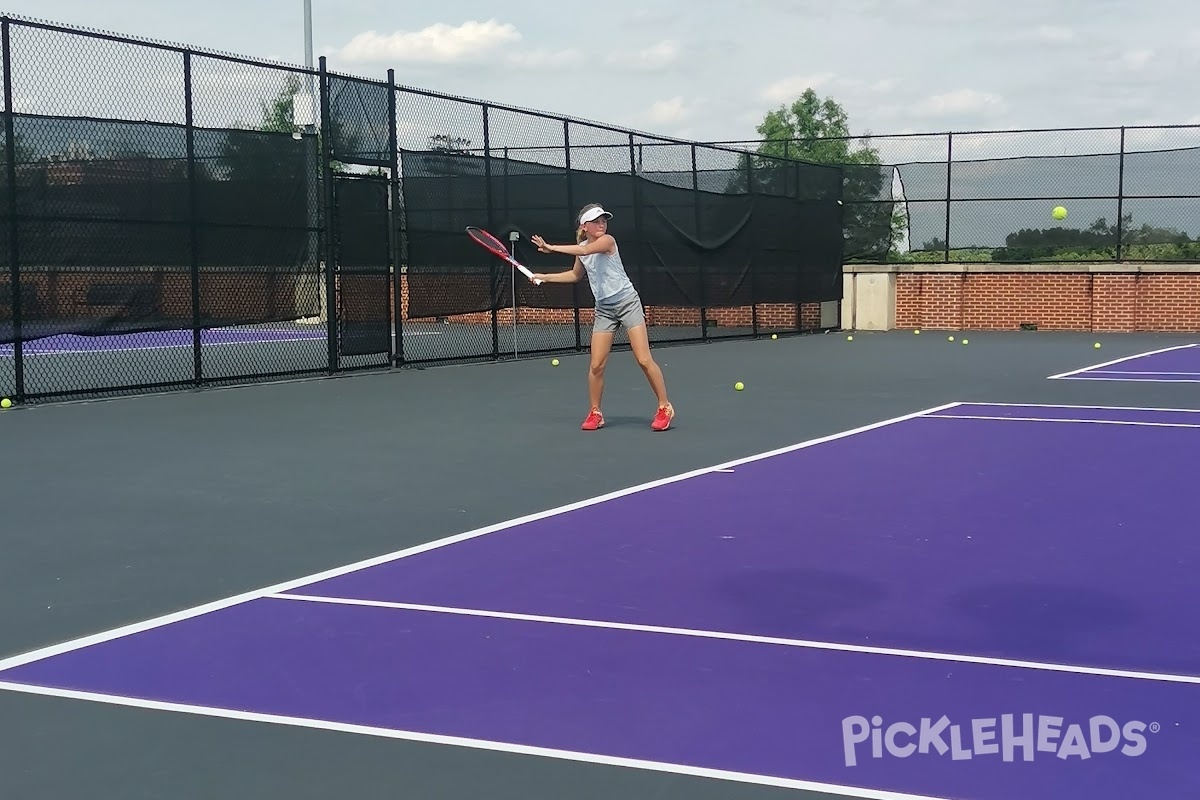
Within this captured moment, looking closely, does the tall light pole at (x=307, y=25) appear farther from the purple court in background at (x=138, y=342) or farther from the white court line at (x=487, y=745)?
the white court line at (x=487, y=745)

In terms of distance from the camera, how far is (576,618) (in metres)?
4.56

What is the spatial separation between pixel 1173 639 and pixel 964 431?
5387 millimetres

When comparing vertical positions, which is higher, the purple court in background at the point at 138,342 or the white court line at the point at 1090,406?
the purple court in background at the point at 138,342

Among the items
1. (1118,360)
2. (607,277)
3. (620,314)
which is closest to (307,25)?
(1118,360)

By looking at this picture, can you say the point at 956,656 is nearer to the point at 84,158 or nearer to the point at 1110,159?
the point at 84,158

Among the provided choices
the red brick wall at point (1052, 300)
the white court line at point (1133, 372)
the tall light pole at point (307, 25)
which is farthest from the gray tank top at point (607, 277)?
the tall light pole at point (307, 25)

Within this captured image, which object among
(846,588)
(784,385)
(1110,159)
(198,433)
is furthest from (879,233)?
(846,588)

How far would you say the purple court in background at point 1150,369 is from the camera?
13984mm

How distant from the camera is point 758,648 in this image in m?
4.20

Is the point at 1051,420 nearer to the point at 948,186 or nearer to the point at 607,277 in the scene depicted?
the point at 607,277

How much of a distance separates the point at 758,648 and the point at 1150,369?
12428 mm

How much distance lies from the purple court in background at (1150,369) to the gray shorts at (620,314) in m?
6.26

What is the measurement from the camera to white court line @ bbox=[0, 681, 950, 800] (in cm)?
309

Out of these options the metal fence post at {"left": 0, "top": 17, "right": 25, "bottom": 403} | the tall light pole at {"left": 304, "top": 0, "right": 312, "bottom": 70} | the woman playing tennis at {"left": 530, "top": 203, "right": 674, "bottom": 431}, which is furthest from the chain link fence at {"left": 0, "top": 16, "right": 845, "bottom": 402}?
the tall light pole at {"left": 304, "top": 0, "right": 312, "bottom": 70}
